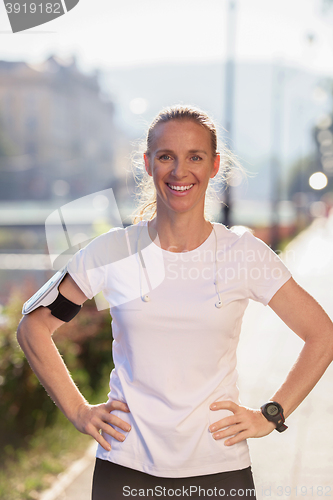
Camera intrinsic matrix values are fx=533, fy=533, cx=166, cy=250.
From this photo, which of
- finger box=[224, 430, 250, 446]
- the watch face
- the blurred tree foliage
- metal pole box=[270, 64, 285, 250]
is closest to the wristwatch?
the watch face

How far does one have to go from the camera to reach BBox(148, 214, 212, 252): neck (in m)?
1.94

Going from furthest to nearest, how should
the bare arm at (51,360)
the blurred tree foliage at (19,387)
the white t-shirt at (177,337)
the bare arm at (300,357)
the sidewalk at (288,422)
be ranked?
the blurred tree foliage at (19,387)
the sidewalk at (288,422)
the bare arm at (51,360)
the bare arm at (300,357)
the white t-shirt at (177,337)

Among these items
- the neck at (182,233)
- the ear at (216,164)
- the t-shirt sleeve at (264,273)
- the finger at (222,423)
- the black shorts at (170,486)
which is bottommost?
the black shorts at (170,486)

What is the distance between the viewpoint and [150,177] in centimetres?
224

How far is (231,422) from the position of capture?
181 centimetres

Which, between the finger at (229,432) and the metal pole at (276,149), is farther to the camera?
the metal pole at (276,149)

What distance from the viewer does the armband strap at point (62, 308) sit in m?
1.94

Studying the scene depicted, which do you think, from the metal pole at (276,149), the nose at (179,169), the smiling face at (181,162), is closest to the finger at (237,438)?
the smiling face at (181,162)

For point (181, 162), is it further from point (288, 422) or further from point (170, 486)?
point (288, 422)

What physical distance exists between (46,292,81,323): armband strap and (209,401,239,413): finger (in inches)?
23.4

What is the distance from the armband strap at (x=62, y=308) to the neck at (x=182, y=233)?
0.40 metres

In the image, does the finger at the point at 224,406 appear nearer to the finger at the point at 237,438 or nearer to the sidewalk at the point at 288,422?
the finger at the point at 237,438

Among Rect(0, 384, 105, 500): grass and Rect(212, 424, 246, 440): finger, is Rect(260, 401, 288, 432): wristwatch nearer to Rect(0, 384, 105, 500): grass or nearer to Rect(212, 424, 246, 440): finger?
Rect(212, 424, 246, 440): finger

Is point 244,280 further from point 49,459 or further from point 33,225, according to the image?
point 33,225
